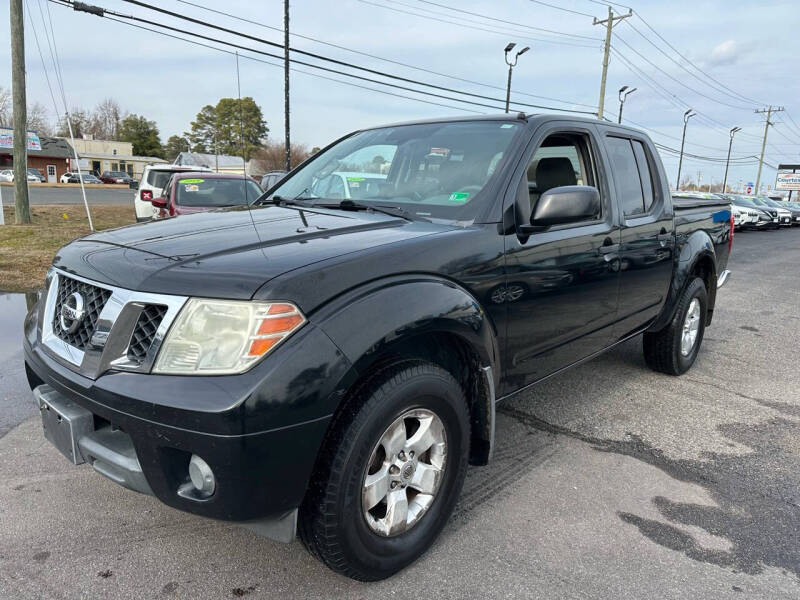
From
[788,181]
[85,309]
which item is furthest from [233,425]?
[788,181]

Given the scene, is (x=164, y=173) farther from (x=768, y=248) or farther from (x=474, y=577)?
(x=768, y=248)

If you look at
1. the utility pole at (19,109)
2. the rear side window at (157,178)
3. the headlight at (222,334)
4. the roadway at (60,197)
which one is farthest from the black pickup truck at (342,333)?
the roadway at (60,197)

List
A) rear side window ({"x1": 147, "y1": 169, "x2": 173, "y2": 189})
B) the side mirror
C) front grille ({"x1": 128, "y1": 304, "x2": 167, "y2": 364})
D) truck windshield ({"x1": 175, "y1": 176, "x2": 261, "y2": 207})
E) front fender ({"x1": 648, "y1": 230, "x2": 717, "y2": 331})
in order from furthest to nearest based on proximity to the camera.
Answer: rear side window ({"x1": 147, "y1": 169, "x2": 173, "y2": 189}) < truck windshield ({"x1": 175, "y1": 176, "x2": 261, "y2": 207}) < front fender ({"x1": 648, "y1": 230, "x2": 717, "y2": 331}) < the side mirror < front grille ({"x1": 128, "y1": 304, "x2": 167, "y2": 364})

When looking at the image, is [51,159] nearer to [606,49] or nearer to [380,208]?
[606,49]

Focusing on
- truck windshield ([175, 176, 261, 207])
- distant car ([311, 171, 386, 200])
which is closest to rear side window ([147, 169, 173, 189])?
truck windshield ([175, 176, 261, 207])

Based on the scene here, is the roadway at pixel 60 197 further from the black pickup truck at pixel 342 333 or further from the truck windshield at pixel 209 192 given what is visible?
the black pickup truck at pixel 342 333

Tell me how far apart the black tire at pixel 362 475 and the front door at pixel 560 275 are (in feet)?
2.19

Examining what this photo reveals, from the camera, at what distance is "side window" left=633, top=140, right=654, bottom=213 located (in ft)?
13.6

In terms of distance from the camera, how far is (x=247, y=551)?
2.49m

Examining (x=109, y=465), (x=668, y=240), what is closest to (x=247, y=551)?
(x=109, y=465)

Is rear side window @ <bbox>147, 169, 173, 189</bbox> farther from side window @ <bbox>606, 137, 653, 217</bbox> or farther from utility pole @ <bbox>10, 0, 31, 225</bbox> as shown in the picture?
side window @ <bbox>606, 137, 653, 217</bbox>

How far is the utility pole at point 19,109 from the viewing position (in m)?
14.1

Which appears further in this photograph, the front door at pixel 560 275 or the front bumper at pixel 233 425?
the front door at pixel 560 275

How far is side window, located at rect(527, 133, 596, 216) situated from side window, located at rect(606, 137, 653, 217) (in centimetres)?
27
